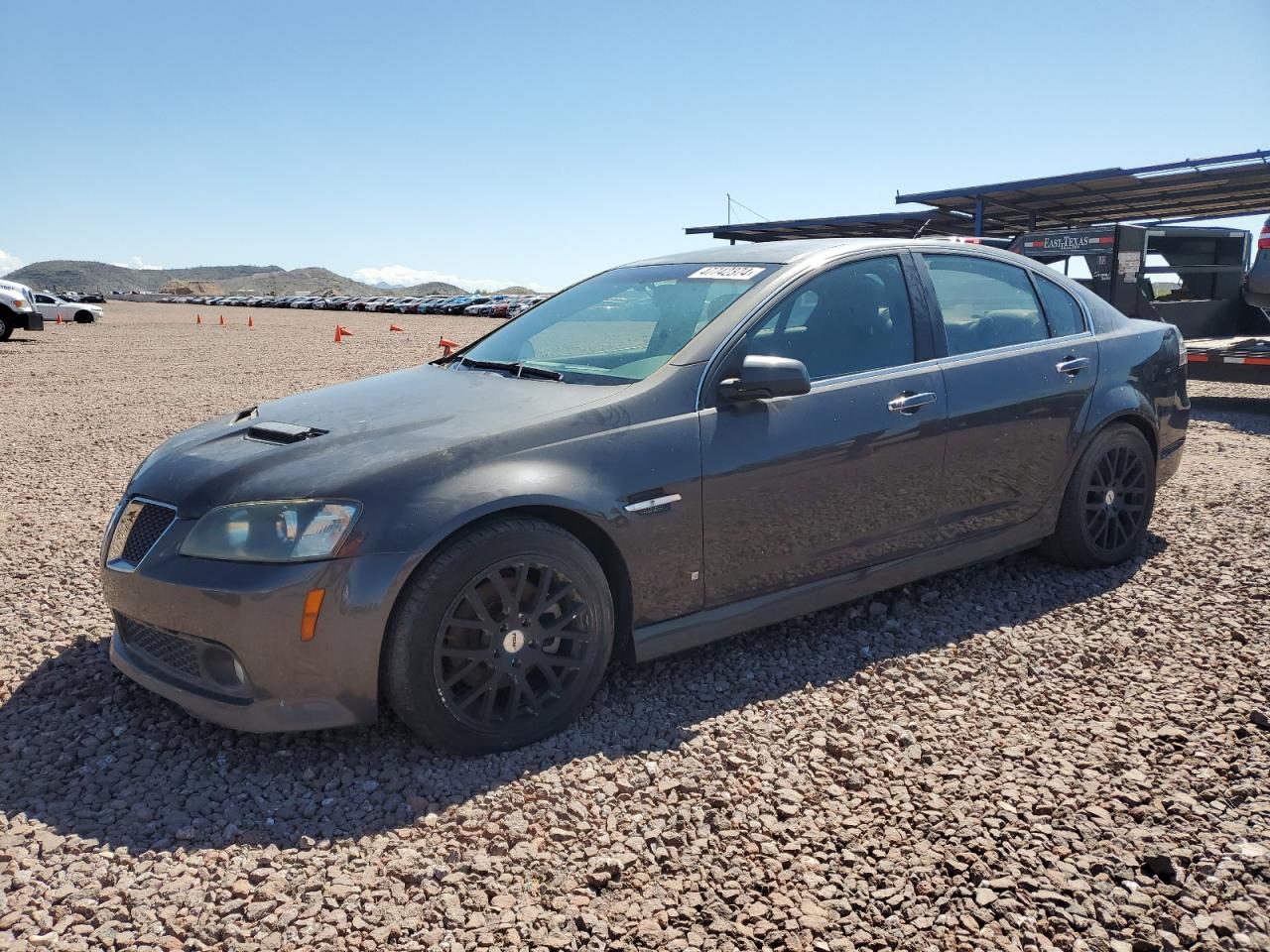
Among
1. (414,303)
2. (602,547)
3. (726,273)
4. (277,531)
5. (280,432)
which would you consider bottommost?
(602,547)

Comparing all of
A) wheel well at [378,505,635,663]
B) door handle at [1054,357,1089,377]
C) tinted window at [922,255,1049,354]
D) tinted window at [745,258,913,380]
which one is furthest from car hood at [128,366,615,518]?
door handle at [1054,357,1089,377]

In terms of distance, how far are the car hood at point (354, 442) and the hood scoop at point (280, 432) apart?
0.01m

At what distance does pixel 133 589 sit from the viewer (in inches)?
122

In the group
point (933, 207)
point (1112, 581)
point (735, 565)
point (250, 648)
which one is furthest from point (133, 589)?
point (933, 207)

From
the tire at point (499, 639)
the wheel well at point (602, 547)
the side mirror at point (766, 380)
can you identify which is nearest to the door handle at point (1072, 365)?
the side mirror at point (766, 380)

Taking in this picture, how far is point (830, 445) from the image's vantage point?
3.70 m

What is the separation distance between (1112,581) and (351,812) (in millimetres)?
3629

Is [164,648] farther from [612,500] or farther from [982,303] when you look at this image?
[982,303]

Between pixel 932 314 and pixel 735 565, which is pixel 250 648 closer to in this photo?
pixel 735 565

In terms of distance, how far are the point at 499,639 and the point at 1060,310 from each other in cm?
326

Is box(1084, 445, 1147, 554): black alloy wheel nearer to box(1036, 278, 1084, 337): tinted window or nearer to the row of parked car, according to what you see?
box(1036, 278, 1084, 337): tinted window

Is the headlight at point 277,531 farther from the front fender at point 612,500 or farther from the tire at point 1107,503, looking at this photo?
the tire at point 1107,503

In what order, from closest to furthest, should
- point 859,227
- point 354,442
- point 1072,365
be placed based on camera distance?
point 354,442, point 1072,365, point 859,227

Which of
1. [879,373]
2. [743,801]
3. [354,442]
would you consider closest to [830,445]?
[879,373]
